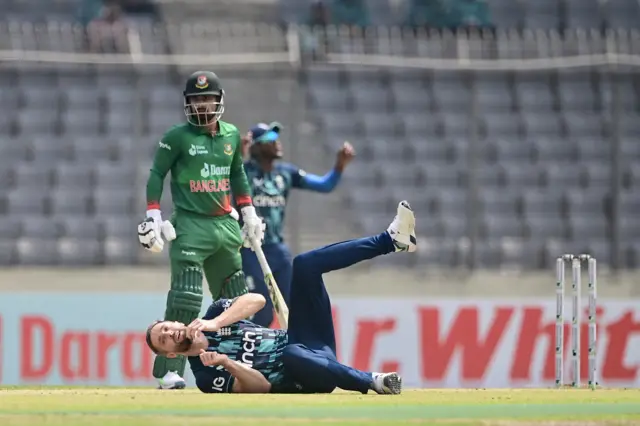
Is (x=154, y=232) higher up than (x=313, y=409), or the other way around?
(x=154, y=232)

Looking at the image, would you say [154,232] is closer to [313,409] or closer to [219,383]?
[219,383]

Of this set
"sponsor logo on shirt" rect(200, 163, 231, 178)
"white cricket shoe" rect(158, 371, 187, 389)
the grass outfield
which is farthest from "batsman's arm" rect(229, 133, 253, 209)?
the grass outfield

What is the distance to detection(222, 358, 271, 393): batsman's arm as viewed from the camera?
8.28 meters

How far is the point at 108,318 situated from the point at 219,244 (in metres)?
3.84

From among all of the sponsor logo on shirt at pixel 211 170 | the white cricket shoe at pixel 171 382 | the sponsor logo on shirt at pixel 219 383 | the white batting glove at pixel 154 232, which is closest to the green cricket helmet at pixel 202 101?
the sponsor logo on shirt at pixel 211 170

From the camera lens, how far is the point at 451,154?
50.8 ft

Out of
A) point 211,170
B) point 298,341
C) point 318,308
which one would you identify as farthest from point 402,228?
point 211,170

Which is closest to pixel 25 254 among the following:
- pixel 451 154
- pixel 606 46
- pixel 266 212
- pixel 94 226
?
pixel 94 226

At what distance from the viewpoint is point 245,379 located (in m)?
8.41

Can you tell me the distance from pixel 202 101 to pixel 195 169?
45cm

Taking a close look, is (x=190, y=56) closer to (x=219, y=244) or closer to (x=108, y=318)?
(x=108, y=318)

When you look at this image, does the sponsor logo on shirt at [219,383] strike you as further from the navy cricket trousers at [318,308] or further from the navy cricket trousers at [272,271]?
the navy cricket trousers at [272,271]

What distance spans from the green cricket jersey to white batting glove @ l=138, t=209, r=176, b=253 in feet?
0.56

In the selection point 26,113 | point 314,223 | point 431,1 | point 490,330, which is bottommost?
point 490,330
